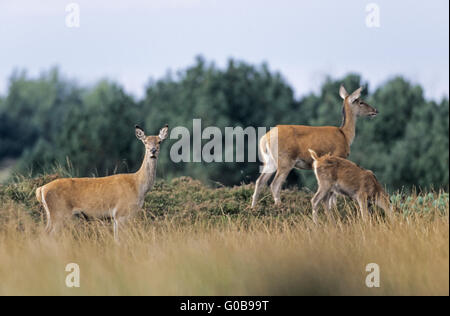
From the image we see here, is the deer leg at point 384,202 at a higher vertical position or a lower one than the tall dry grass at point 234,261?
higher

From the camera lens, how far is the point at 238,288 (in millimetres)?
7309

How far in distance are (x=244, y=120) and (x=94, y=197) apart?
36.1 metres

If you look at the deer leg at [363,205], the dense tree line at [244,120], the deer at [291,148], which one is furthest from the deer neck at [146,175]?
the dense tree line at [244,120]

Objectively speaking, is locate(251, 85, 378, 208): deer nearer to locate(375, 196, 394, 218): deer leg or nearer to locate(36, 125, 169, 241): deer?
locate(375, 196, 394, 218): deer leg

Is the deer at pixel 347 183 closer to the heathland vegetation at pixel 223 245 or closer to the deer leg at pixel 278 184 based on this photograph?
the heathland vegetation at pixel 223 245

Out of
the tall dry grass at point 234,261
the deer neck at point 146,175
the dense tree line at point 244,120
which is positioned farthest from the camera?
the dense tree line at point 244,120

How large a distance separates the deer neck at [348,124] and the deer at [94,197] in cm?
482

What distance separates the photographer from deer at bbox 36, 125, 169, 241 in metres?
10.4

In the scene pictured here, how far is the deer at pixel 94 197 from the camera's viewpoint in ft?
34.2

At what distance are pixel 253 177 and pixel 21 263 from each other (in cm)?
3039

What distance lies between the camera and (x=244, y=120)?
46406 mm

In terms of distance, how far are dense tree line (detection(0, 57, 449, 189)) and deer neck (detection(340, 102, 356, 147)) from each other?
2113 centimetres

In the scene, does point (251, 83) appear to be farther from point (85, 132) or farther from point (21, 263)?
point (21, 263)

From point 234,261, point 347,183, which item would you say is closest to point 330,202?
point 347,183
